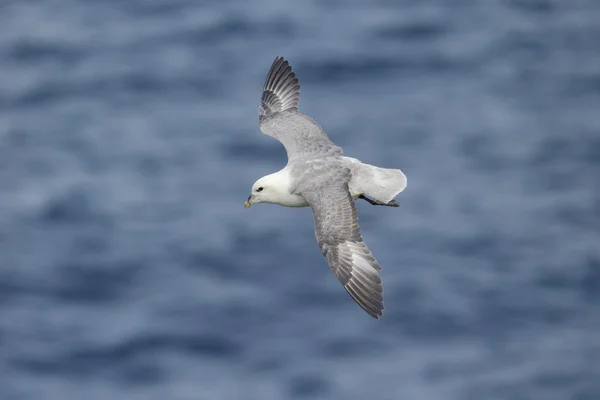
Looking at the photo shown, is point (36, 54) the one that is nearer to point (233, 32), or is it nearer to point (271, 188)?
point (233, 32)

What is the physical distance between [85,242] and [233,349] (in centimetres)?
422

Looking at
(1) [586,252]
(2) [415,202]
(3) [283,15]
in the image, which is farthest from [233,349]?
(3) [283,15]

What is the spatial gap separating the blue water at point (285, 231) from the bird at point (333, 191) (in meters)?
10.6

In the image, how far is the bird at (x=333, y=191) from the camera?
11617 mm

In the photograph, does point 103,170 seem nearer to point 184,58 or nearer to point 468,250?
point 184,58

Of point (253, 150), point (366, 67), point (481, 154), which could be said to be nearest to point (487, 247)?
point (481, 154)

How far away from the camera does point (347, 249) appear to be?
11695 mm

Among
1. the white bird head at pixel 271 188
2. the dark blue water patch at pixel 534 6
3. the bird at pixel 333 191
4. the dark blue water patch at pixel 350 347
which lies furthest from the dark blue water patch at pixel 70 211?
the white bird head at pixel 271 188

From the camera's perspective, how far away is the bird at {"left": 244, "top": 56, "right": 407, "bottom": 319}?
38.1 feet

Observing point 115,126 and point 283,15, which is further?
point 283,15

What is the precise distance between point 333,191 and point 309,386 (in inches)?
460

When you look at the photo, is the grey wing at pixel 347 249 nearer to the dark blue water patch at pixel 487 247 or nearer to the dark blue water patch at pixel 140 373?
the dark blue water patch at pixel 140 373

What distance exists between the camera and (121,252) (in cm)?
2534

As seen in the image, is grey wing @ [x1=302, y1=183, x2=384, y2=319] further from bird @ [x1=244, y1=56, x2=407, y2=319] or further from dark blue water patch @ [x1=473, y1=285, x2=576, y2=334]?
dark blue water patch @ [x1=473, y1=285, x2=576, y2=334]
